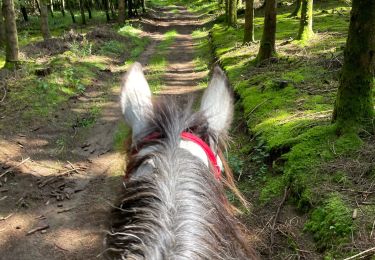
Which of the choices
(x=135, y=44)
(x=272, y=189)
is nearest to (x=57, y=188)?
(x=272, y=189)

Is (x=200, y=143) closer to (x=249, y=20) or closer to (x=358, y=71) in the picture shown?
(x=358, y=71)

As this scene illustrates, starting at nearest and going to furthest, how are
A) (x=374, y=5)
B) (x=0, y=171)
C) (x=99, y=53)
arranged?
(x=374, y=5)
(x=0, y=171)
(x=99, y=53)

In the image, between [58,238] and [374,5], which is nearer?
[374,5]

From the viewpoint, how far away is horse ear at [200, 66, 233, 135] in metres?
2.12

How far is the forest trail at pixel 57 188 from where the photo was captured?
485cm

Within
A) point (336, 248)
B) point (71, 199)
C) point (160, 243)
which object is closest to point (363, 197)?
point (336, 248)

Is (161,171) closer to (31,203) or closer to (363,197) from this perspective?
(363,197)

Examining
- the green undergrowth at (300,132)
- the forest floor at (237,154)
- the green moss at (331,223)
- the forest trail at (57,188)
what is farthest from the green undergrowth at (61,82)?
the green moss at (331,223)

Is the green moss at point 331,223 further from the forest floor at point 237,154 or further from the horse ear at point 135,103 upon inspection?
the horse ear at point 135,103

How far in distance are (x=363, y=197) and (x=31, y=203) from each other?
4.67 m

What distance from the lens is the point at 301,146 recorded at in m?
4.82

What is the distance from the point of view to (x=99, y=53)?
1498 cm

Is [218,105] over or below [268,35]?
over

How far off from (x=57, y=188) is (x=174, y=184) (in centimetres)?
509
